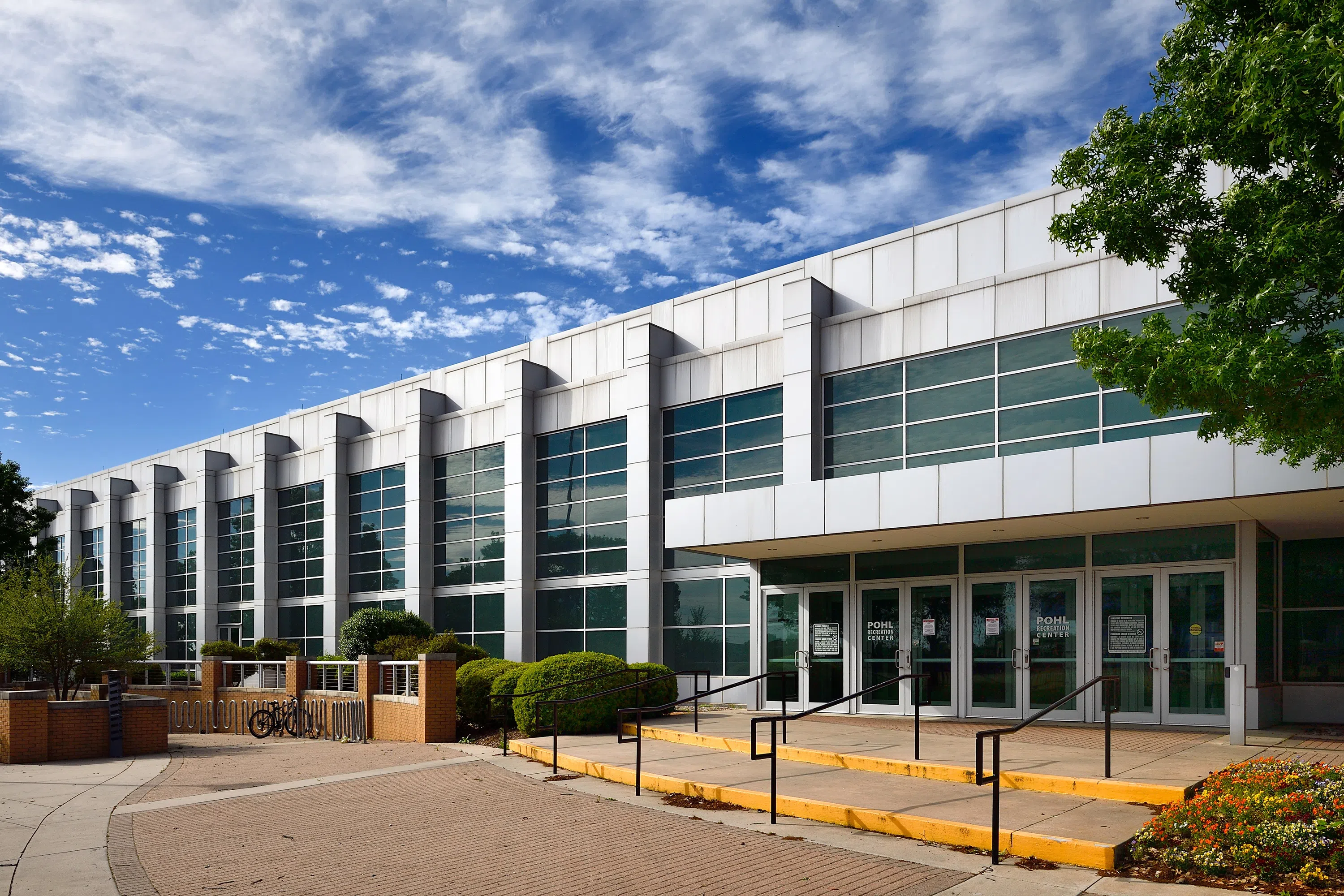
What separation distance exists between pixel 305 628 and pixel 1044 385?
29.6m

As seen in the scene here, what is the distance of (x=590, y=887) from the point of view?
852 centimetres

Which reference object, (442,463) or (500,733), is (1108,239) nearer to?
(500,733)

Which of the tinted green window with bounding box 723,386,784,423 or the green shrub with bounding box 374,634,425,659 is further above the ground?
the tinted green window with bounding box 723,386,784,423

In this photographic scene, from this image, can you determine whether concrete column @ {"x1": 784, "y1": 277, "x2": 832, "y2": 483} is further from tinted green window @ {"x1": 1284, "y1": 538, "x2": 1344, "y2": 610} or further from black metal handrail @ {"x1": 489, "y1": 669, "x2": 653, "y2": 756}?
tinted green window @ {"x1": 1284, "y1": 538, "x2": 1344, "y2": 610}

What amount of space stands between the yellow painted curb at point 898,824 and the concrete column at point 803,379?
10.2 metres

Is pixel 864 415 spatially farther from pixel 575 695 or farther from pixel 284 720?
pixel 284 720

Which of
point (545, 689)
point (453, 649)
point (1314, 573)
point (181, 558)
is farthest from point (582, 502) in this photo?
point (181, 558)

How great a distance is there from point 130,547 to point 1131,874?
→ 175 ft

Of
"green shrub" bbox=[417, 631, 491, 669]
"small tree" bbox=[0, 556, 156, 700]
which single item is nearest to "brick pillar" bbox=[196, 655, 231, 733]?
"small tree" bbox=[0, 556, 156, 700]

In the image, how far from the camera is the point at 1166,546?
16.6 meters

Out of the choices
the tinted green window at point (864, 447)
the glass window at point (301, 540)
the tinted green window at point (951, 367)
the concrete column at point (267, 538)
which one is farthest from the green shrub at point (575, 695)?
the concrete column at point (267, 538)

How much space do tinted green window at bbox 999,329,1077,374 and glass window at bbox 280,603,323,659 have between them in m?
26.8

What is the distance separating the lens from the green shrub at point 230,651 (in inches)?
1373

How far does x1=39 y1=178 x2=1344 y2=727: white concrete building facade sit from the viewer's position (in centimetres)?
1603
